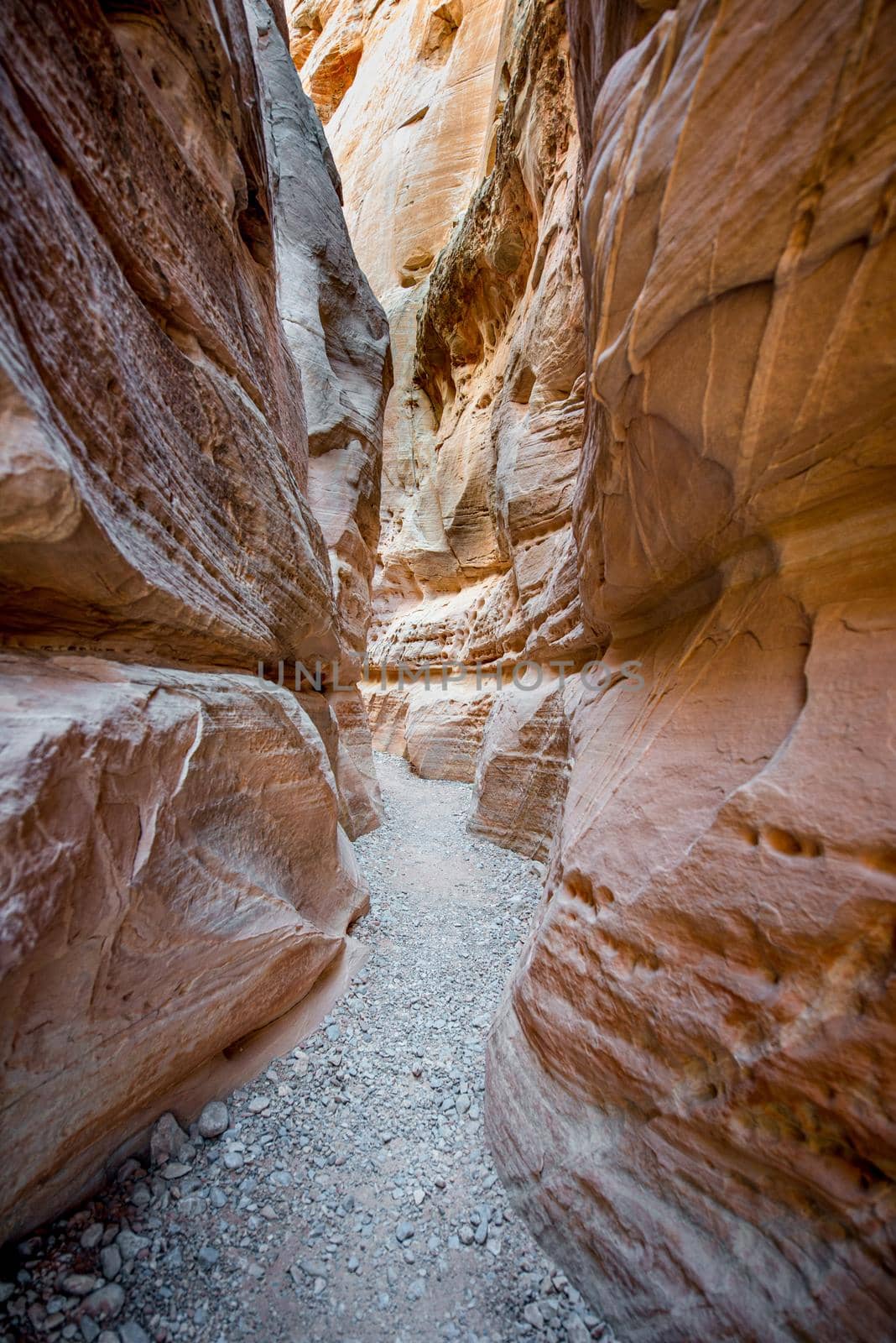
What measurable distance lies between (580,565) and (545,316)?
206 inches

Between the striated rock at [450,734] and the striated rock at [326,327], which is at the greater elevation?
the striated rock at [326,327]

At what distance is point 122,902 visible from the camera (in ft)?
4.95

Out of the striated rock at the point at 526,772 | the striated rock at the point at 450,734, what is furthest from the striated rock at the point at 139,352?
the striated rock at the point at 450,734

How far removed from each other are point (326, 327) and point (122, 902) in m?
7.27

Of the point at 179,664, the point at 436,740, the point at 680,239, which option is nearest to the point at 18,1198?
the point at 179,664

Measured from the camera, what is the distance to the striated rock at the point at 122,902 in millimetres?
1272

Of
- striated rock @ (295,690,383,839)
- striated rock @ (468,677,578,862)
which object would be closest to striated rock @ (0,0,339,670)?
striated rock @ (295,690,383,839)

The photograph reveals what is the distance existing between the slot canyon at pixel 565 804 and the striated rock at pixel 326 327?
2.92 meters

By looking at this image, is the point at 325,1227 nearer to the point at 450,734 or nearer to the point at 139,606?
the point at 139,606

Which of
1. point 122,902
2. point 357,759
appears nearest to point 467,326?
point 357,759

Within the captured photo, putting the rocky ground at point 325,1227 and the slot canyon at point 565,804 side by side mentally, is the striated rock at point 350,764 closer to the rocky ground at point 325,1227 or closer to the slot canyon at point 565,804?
the slot canyon at point 565,804

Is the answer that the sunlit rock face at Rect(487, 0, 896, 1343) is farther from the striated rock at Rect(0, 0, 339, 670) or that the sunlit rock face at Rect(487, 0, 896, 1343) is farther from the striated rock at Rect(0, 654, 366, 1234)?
the striated rock at Rect(0, 0, 339, 670)

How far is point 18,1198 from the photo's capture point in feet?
4.22

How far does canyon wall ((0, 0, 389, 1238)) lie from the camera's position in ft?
4.30
